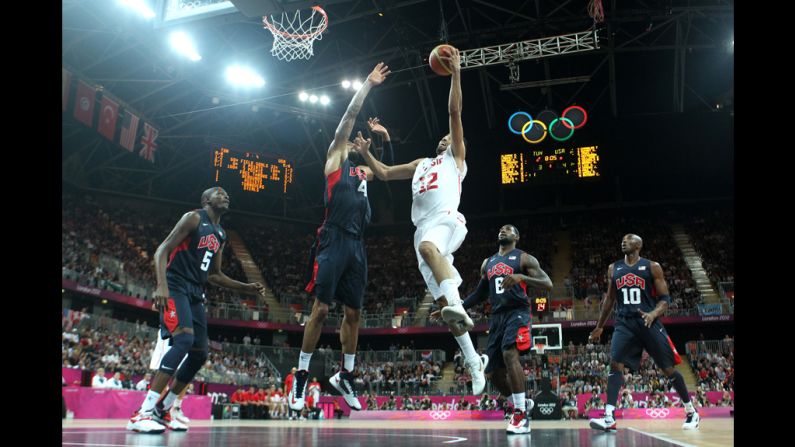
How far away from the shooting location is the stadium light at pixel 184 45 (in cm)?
1934

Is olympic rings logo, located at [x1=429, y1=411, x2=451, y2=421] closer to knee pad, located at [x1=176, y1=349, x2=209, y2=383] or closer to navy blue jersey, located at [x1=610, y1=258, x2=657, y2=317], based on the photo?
navy blue jersey, located at [x1=610, y1=258, x2=657, y2=317]

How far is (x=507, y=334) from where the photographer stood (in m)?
6.76

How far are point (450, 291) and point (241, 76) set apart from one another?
59.8 feet

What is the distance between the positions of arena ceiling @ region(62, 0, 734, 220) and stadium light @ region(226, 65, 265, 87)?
107 centimetres

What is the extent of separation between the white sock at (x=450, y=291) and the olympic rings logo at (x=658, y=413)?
13.4 meters

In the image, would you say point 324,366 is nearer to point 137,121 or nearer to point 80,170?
point 137,121

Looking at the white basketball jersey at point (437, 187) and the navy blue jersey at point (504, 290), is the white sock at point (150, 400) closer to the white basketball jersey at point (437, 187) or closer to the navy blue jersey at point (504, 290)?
the white basketball jersey at point (437, 187)

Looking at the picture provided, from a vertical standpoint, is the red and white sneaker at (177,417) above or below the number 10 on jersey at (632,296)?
below

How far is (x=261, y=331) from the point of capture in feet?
96.3

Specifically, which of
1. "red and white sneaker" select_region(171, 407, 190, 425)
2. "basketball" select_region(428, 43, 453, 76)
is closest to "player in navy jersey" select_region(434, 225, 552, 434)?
"basketball" select_region(428, 43, 453, 76)

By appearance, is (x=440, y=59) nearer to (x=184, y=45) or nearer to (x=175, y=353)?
(x=175, y=353)

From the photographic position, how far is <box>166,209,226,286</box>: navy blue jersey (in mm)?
6129

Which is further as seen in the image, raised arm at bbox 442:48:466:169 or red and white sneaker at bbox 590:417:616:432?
red and white sneaker at bbox 590:417:616:432

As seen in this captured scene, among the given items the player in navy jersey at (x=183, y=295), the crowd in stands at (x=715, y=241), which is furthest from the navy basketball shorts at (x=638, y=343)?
the crowd in stands at (x=715, y=241)
